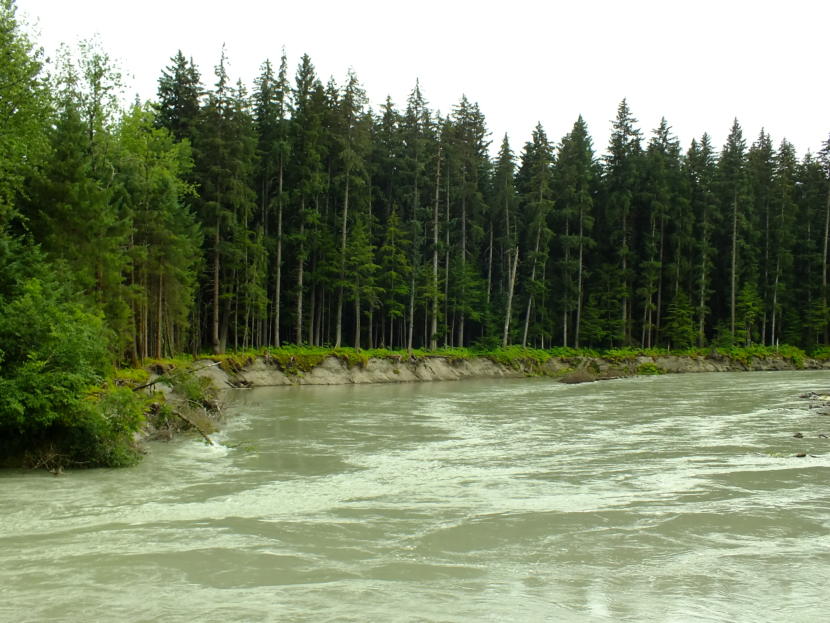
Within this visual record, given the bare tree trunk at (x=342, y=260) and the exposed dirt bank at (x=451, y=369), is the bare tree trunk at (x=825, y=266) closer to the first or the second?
the exposed dirt bank at (x=451, y=369)

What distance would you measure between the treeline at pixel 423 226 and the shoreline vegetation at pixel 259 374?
10.2 ft

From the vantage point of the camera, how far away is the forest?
2020 cm

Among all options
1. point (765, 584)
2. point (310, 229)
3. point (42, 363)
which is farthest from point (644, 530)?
point (310, 229)

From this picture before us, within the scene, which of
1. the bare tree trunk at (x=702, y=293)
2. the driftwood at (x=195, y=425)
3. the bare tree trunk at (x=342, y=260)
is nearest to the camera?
the driftwood at (x=195, y=425)

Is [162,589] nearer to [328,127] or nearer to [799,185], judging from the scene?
[328,127]

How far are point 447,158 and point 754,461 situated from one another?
3804 cm

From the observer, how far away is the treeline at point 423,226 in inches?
1153

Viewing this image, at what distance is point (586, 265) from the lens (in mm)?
55094

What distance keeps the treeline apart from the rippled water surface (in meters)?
12.5

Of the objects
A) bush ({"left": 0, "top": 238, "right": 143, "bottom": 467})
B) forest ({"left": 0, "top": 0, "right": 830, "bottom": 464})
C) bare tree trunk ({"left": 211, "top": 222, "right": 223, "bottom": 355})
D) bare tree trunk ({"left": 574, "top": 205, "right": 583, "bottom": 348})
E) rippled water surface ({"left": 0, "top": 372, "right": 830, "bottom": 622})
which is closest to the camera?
rippled water surface ({"left": 0, "top": 372, "right": 830, "bottom": 622})

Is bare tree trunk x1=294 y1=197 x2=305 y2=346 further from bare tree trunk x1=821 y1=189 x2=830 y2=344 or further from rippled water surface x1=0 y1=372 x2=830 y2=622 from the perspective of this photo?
bare tree trunk x1=821 y1=189 x2=830 y2=344

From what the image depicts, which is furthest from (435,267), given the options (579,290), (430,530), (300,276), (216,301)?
(430,530)

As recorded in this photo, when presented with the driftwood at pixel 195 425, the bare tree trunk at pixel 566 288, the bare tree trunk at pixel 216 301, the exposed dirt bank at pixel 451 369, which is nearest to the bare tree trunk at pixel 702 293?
the exposed dirt bank at pixel 451 369

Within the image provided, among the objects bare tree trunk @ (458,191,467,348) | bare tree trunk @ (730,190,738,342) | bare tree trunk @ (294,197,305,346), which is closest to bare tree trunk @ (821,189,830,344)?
bare tree trunk @ (730,190,738,342)
